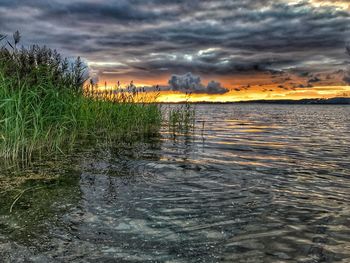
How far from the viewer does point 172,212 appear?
6129mm

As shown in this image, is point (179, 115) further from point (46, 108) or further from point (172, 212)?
point (172, 212)

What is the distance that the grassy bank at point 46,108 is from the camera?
897cm

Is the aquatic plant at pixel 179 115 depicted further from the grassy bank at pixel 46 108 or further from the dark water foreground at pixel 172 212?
the dark water foreground at pixel 172 212

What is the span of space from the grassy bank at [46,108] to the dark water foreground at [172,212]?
3.68 feet

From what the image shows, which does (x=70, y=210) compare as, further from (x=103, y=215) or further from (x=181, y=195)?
(x=181, y=195)

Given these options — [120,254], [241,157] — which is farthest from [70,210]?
[241,157]

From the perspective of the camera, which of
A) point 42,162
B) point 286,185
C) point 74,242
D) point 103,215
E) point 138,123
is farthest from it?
point 138,123

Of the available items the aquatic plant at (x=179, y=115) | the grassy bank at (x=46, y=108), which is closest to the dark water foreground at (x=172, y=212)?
the grassy bank at (x=46, y=108)

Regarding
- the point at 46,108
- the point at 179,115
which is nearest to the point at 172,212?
the point at 46,108

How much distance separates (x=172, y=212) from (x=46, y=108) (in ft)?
20.8

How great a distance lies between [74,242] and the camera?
15.5 feet

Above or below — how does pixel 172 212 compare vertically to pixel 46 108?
below

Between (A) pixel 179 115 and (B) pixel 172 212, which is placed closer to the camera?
(B) pixel 172 212

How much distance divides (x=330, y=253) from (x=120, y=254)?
9.57 ft
